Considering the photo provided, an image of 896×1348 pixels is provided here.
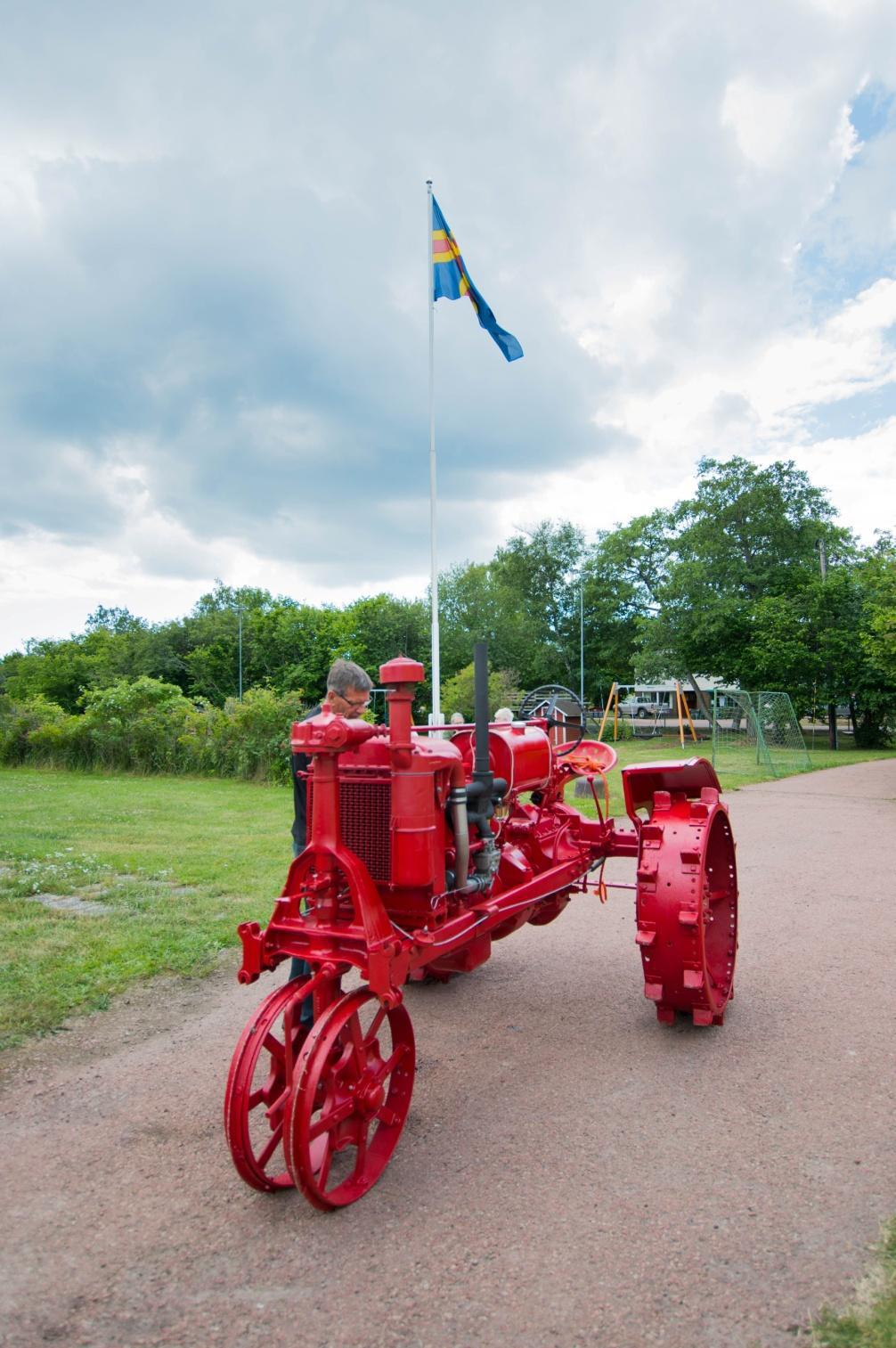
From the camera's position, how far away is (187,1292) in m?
2.25

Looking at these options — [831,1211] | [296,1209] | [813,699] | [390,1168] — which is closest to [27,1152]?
[296,1209]

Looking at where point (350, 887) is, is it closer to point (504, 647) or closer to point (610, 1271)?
point (610, 1271)

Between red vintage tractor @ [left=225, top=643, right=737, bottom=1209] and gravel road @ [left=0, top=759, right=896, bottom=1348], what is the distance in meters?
0.19

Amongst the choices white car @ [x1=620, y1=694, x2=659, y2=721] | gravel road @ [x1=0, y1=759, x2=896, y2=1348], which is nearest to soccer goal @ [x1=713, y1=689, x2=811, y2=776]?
gravel road @ [x1=0, y1=759, x2=896, y2=1348]

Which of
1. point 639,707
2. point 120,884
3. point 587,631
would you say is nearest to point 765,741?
point 120,884

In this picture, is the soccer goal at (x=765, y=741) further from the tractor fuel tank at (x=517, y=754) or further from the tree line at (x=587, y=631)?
the tractor fuel tank at (x=517, y=754)

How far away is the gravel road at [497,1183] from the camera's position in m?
2.19

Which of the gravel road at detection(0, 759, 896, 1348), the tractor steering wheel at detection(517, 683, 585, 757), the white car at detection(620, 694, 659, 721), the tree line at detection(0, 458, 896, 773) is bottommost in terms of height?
the gravel road at detection(0, 759, 896, 1348)

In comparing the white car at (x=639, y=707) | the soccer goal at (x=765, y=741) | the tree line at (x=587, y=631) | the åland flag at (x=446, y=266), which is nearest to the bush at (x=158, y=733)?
the tree line at (x=587, y=631)

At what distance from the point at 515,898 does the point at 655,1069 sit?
2.92 feet

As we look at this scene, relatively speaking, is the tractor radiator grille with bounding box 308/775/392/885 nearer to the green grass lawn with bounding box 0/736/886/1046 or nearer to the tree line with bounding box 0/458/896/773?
the green grass lawn with bounding box 0/736/886/1046

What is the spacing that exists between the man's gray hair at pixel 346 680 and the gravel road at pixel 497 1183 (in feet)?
5.30

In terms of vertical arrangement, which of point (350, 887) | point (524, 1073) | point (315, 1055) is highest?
point (350, 887)

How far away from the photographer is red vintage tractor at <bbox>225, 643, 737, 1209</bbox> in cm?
262
